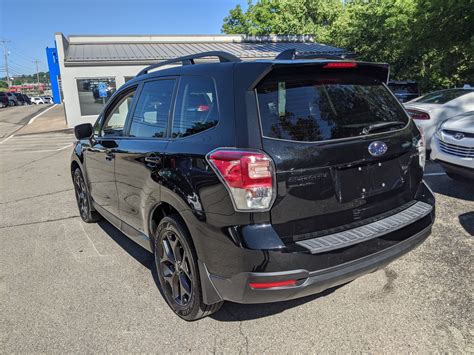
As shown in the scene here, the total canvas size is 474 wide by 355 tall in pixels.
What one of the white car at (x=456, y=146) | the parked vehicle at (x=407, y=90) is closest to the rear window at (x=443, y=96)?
the white car at (x=456, y=146)

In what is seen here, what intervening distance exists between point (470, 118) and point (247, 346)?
4.79m

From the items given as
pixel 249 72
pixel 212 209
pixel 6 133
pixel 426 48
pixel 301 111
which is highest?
pixel 426 48

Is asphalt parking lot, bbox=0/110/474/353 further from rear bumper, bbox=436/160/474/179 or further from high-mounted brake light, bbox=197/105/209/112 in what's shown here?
high-mounted brake light, bbox=197/105/209/112

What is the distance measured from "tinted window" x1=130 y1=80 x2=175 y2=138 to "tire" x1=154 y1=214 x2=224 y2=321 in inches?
29.7

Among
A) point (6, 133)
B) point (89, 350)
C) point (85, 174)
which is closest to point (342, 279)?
point (89, 350)

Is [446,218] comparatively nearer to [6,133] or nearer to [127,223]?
[127,223]

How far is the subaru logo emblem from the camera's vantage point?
100.0 inches

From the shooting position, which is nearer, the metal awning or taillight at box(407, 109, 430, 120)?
taillight at box(407, 109, 430, 120)

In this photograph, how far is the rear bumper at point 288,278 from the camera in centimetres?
218

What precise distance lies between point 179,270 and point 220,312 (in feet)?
1.55

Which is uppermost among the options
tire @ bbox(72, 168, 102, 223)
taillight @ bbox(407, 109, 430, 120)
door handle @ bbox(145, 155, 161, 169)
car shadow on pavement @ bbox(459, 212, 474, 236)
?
door handle @ bbox(145, 155, 161, 169)

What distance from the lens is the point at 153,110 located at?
3193 millimetres

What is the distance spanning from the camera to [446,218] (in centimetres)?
455

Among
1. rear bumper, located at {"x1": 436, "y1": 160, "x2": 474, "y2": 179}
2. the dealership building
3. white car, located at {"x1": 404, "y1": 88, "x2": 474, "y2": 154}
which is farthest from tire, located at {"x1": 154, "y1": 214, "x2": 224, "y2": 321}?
the dealership building
